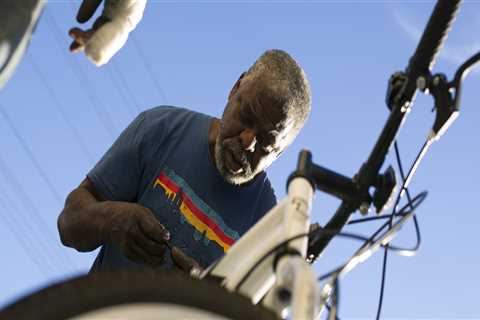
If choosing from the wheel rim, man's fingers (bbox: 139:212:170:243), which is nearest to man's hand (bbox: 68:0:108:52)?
man's fingers (bbox: 139:212:170:243)

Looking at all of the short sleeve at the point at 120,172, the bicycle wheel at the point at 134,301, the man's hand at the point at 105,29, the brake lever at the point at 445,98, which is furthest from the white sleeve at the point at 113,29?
the bicycle wheel at the point at 134,301

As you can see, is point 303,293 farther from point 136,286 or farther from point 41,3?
point 41,3

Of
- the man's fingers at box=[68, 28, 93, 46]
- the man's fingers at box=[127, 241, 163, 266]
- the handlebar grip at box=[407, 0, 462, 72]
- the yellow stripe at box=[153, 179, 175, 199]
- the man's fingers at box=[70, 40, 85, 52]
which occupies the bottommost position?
the man's fingers at box=[127, 241, 163, 266]

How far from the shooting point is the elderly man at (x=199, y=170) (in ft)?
6.44

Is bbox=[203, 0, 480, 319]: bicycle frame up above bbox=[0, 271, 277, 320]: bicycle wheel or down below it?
above

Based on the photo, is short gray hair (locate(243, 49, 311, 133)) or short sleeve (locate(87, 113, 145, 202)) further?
short gray hair (locate(243, 49, 311, 133))

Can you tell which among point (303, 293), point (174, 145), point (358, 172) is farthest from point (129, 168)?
point (303, 293)

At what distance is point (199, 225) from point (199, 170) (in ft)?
0.62

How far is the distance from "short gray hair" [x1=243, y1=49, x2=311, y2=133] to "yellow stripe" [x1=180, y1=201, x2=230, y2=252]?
501 millimetres

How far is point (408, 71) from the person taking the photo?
1.43 metres

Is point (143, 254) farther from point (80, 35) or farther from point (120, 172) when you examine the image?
point (80, 35)

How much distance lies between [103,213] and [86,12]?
59cm

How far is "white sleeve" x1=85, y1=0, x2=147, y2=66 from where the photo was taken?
1.79 meters

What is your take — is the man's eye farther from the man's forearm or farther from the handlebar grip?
the handlebar grip
